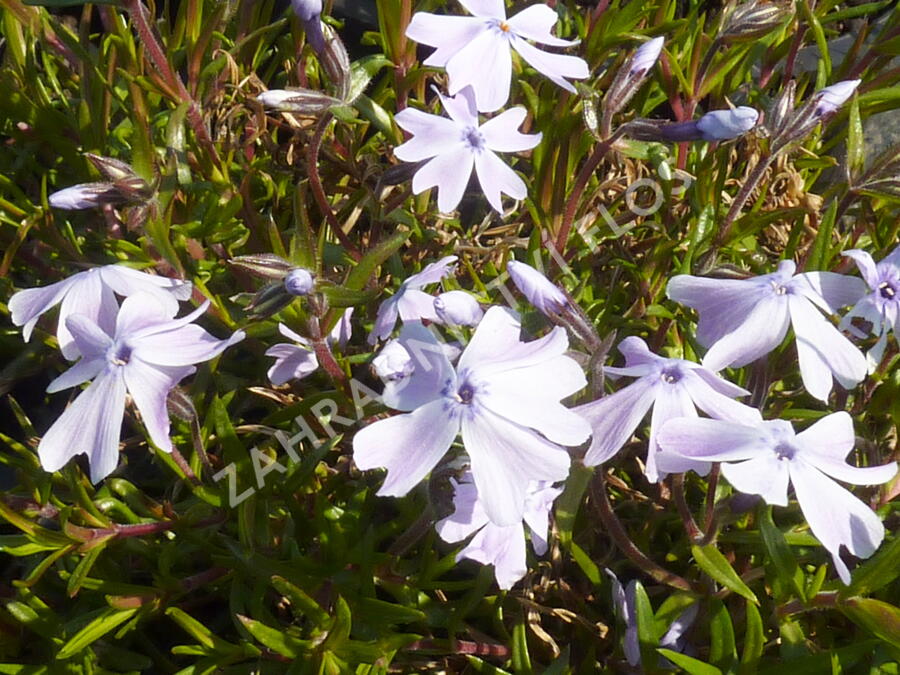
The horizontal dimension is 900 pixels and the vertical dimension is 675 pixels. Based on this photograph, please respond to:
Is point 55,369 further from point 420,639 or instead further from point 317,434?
point 420,639

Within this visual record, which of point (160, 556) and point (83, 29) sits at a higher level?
point (83, 29)

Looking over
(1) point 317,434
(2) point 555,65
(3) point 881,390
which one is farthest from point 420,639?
(2) point 555,65

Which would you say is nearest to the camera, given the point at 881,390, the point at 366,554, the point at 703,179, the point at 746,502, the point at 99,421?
the point at 99,421

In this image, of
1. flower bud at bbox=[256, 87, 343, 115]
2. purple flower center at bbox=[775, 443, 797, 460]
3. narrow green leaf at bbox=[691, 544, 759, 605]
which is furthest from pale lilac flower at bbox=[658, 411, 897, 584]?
flower bud at bbox=[256, 87, 343, 115]

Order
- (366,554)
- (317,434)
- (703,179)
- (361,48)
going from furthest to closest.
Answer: (361,48) → (703,179) → (317,434) → (366,554)

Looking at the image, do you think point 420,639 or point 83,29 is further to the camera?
point 83,29

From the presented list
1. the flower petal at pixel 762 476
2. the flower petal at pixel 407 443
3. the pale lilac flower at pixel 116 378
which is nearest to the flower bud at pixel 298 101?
Result: the pale lilac flower at pixel 116 378
